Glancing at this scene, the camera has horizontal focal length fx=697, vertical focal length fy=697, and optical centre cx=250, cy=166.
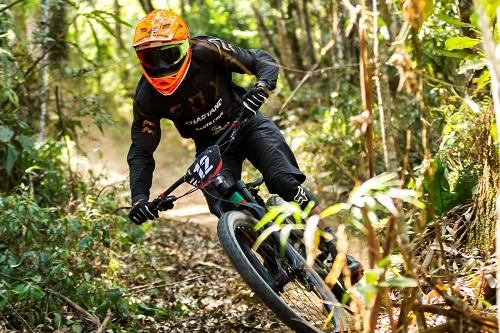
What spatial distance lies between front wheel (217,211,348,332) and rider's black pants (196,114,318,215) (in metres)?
0.35

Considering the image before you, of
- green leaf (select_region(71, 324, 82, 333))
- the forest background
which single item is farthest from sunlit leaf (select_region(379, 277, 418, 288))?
green leaf (select_region(71, 324, 82, 333))

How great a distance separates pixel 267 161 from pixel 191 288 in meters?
2.09

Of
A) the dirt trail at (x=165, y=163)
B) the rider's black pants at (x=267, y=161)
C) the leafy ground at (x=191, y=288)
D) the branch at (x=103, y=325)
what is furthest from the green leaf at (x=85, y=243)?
the dirt trail at (x=165, y=163)

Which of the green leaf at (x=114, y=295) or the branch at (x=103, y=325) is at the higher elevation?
the green leaf at (x=114, y=295)

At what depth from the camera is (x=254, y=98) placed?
4.43 metres

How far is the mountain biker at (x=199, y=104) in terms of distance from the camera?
4617mm

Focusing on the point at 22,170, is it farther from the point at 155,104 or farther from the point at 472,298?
the point at 472,298

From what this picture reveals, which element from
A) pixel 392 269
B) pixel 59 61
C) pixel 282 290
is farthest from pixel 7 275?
pixel 59 61

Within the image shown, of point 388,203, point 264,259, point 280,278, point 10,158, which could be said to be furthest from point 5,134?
point 388,203

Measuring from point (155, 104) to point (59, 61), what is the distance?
152 inches

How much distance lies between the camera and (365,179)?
4.03 m

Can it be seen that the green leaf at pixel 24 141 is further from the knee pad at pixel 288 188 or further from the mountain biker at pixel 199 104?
the knee pad at pixel 288 188

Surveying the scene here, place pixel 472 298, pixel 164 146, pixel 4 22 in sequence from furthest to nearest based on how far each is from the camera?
pixel 164 146 < pixel 4 22 < pixel 472 298

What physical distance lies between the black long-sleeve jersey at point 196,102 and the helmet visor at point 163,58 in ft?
0.57
